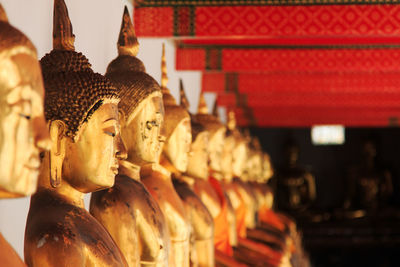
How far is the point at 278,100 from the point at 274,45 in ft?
10.5

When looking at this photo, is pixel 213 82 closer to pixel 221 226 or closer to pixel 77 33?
pixel 221 226

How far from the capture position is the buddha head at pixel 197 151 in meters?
3.63

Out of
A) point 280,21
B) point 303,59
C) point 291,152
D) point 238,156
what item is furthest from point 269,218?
point 291,152

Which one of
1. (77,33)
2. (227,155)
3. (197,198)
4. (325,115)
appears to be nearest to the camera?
(77,33)

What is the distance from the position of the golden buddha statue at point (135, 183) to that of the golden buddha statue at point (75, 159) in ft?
1.12

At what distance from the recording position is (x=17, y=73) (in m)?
1.42

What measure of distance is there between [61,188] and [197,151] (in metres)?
1.75

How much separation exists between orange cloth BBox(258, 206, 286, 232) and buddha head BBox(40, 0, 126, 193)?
6490mm

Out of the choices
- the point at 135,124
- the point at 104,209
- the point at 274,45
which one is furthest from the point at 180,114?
the point at 274,45

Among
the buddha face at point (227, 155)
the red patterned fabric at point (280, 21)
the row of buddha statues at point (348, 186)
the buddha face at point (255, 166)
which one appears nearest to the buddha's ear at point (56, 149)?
the red patterned fabric at point (280, 21)

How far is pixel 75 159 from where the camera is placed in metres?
1.94

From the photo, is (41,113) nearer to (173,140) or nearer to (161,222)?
(161,222)

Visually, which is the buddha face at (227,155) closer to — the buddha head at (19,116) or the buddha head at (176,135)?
the buddha head at (176,135)

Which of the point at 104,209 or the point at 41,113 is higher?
the point at 41,113
